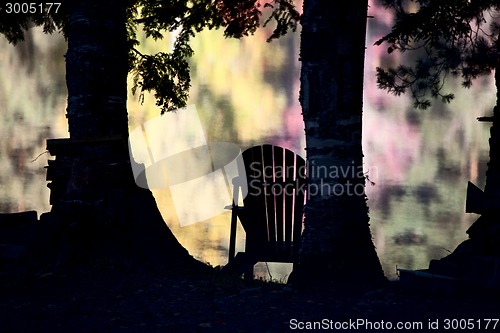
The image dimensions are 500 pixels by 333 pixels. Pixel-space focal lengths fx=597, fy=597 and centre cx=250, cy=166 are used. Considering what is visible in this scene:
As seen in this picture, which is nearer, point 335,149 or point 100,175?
point 335,149

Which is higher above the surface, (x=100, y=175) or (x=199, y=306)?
(x=100, y=175)

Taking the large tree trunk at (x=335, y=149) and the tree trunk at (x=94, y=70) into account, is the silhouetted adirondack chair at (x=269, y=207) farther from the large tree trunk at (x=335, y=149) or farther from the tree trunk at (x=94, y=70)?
the tree trunk at (x=94, y=70)

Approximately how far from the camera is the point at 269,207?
9.40 metres

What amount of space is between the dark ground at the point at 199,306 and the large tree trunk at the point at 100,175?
19.3 inches

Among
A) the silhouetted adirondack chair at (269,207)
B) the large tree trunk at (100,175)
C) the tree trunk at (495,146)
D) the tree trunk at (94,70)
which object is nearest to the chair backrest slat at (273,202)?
the silhouetted adirondack chair at (269,207)

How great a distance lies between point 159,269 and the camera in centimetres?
742

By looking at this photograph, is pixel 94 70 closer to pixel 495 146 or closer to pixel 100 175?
pixel 100 175

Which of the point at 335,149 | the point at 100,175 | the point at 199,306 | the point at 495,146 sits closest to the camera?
the point at 199,306

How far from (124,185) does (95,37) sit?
1961mm

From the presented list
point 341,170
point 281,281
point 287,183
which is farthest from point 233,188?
point 341,170

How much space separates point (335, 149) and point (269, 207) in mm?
2646

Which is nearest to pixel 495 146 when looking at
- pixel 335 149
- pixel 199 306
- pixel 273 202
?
pixel 335 149

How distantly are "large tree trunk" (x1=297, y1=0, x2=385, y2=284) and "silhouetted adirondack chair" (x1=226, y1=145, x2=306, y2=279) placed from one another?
1.91 metres

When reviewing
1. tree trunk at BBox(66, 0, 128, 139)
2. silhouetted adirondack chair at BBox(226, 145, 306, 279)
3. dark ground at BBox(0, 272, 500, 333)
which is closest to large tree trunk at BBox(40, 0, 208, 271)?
tree trunk at BBox(66, 0, 128, 139)
